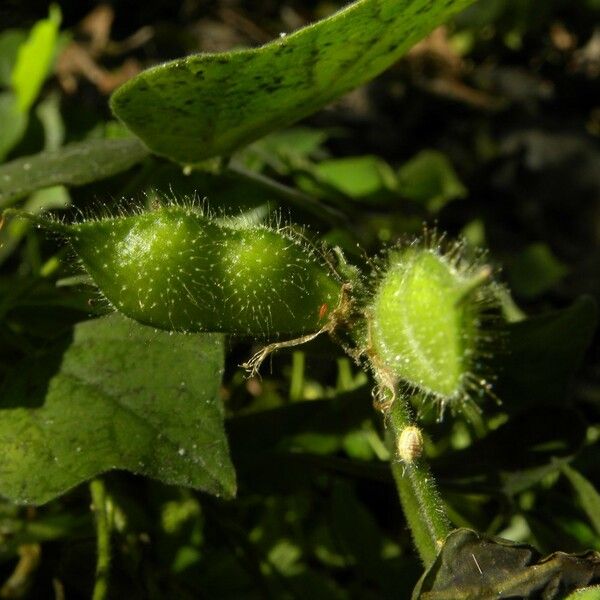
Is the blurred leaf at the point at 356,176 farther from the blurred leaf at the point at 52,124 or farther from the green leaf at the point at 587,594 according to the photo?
the green leaf at the point at 587,594

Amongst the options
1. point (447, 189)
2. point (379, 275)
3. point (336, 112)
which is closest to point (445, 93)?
point (336, 112)

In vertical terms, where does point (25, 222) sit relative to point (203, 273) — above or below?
below

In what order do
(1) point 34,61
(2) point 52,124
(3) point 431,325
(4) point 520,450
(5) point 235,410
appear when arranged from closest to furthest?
(3) point 431,325 → (4) point 520,450 → (5) point 235,410 → (1) point 34,61 → (2) point 52,124

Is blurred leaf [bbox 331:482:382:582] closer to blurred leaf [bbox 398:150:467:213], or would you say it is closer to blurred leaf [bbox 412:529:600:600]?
blurred leaf [bbox 412:529:600:600]

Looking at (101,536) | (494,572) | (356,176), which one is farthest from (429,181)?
(494,572)

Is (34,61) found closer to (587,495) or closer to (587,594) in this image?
(587,495)

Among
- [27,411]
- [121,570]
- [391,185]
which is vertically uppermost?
[27,411]

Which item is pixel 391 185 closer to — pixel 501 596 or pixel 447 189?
pixel 447 189
